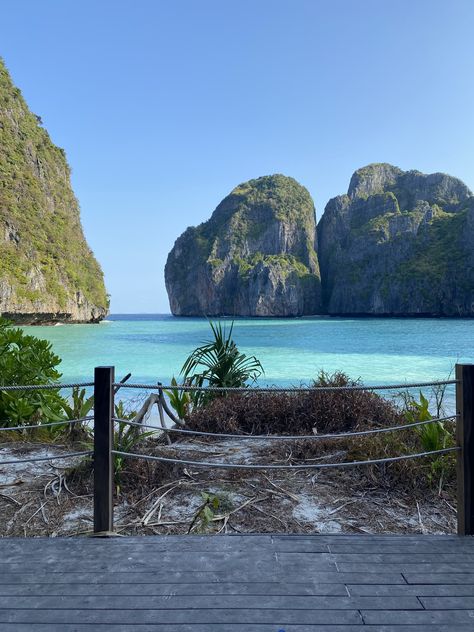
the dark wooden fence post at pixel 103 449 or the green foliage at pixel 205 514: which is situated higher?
the dark wooden fence post at pixel 103 449

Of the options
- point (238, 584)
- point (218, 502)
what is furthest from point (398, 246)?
point (238, 584)

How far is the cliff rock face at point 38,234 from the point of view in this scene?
4872cm

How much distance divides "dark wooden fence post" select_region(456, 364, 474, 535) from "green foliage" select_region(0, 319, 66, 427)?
3.97 m

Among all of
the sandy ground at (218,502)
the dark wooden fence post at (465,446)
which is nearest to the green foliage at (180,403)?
the sandy ground at (218,502)

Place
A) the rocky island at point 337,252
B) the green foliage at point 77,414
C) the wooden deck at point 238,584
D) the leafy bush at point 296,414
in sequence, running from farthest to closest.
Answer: the rocky island at point 337,252
the leafy bush at point 296,414
the green foliage at point 77,414
the wooden deck at point 238,584

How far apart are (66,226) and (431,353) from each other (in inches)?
2093

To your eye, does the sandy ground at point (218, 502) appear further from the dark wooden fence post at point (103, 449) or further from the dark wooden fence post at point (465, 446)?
the dark wooden fence post at point (465, 446)

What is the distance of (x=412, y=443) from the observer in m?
4.51

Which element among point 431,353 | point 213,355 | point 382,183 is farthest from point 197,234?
point 213,355

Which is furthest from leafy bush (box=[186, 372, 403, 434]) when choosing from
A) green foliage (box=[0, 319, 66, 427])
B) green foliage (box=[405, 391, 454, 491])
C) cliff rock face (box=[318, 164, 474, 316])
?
cliff rock face (box=[318, 164, 474, 316])

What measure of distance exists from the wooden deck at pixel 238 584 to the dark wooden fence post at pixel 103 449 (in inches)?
6.0

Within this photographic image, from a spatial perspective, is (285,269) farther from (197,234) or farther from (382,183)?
(382,183)

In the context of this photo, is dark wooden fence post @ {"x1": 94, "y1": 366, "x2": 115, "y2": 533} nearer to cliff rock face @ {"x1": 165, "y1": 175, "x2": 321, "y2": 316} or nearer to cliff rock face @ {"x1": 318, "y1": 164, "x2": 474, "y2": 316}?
cliff rock face @ {"x1": 318, "y1": 164, "x2": 474, "y2": 316}

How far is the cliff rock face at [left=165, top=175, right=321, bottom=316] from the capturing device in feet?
339
